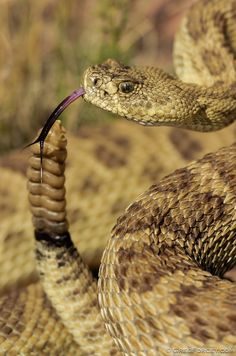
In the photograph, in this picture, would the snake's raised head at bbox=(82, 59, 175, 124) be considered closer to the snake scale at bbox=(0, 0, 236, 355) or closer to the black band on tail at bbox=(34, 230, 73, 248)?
the snake scale at bbox=(0, 0, 236, 355)

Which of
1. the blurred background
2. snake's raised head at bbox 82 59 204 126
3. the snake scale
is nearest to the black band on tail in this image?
the snake scale

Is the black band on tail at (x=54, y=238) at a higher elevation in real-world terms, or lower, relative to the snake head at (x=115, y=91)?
lower

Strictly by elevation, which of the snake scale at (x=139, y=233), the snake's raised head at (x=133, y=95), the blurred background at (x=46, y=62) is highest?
the blurred background at (x=46, y=62)

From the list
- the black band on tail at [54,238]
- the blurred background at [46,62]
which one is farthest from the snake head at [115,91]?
the blurred background at [46,62]

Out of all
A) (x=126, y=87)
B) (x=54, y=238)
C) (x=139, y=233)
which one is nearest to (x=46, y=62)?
(x=126, y=87)

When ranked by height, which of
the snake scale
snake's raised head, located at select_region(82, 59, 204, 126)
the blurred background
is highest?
the blurred background

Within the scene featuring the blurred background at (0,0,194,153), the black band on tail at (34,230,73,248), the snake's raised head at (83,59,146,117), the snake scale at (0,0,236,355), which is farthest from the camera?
the blurred background at (0,0,194,153)

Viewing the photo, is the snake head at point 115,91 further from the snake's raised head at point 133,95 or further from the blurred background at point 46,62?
the blurred background at point 46,62
